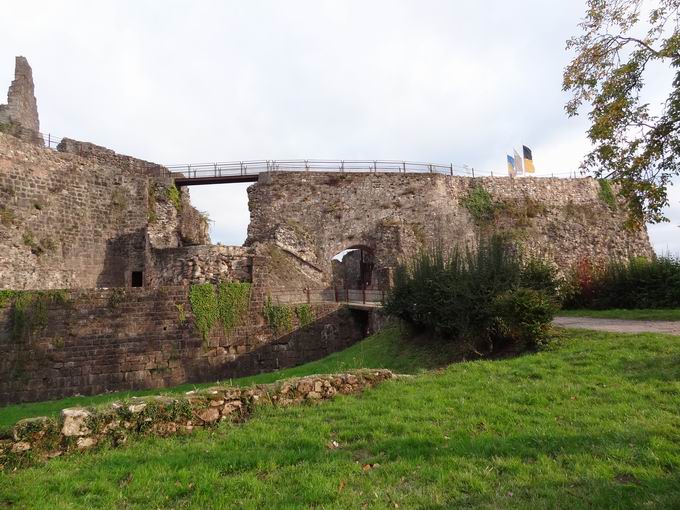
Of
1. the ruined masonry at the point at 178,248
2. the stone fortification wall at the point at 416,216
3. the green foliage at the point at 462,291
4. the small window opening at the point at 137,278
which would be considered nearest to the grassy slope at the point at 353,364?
the green foliage at the point at 462,291

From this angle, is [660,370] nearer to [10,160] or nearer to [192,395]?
[192,395]

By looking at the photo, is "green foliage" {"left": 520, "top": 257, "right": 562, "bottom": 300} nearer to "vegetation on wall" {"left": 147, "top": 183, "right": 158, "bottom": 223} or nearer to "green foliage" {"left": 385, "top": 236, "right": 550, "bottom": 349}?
"green foliage" {"left": 385, "top": 236, "right": 550, "bottom": 349}

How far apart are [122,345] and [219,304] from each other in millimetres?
3066

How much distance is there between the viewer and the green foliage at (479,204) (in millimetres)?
26333

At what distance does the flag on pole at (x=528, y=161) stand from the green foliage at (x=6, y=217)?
28229mm

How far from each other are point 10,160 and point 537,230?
25.8 m

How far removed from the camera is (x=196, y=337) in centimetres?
1441

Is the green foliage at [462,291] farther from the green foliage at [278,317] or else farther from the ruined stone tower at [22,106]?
the ruined stone tower at [22,106]

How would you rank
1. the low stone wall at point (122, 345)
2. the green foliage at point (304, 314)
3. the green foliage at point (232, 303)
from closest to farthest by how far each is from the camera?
the low stone wall at point (122, 345) → the green foliage at point (232, 303) → the green foliage at point (304, 314)

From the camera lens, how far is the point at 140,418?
5703 mm

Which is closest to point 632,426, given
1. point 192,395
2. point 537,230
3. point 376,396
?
point 376,396

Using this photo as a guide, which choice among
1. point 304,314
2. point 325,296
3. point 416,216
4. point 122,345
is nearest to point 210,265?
point 304,314

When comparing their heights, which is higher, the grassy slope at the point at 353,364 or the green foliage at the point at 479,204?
the green foliage at the point at 479,204

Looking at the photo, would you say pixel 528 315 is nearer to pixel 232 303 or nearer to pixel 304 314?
pixel 304 314
